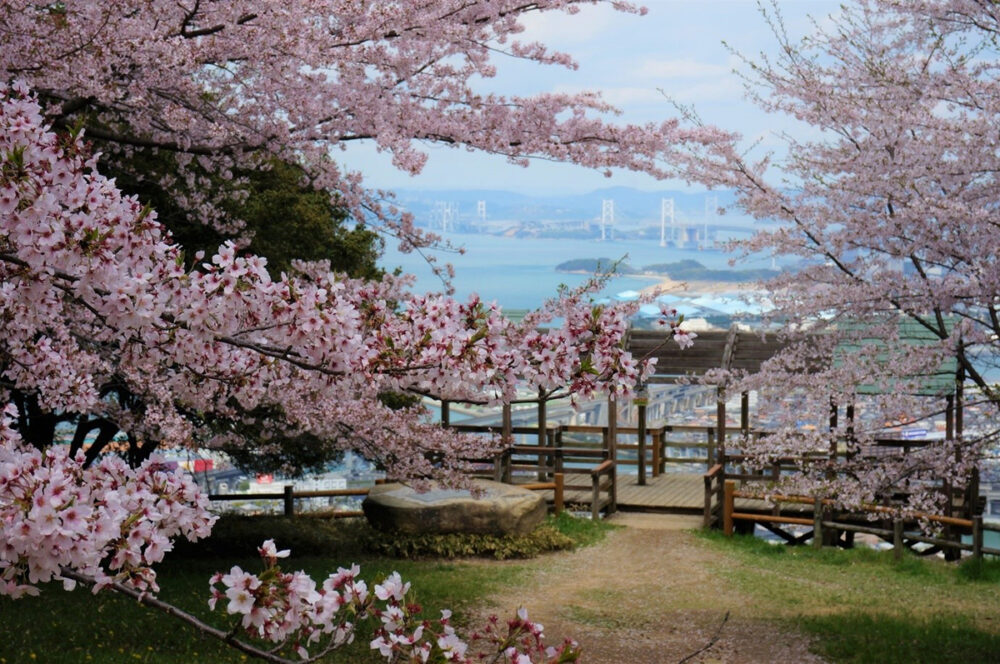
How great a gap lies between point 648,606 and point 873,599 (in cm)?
253

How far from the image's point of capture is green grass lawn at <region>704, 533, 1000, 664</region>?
955cm

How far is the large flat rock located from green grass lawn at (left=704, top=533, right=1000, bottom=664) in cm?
280

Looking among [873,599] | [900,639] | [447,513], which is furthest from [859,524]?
[447,513]

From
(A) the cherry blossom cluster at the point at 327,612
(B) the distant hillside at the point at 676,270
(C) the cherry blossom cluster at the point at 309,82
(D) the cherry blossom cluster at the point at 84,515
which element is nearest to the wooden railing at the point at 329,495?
(B) the distant hillside at the point at 676,270

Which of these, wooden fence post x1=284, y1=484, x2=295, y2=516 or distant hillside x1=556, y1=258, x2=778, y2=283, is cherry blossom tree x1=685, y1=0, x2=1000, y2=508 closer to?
distant hillside x1=556, y1=258, x2=778, y2=283

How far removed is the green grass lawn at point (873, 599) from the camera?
9.55 meters

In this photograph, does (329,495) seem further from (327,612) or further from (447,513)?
(327,612)

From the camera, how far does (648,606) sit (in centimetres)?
1153

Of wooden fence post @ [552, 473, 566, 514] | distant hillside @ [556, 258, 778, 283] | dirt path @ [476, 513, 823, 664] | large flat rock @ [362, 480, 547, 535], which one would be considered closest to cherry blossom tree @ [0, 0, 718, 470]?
distant hillside @ [556, 258, 778, 283]

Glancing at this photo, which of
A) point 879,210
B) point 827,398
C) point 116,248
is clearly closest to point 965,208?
point 879,210

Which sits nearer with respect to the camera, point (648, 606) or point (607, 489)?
point (648, 606)

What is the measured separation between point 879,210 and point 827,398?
177cm

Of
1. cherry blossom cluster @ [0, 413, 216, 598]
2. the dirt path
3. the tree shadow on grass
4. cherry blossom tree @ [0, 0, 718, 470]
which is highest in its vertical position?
cherry blossom tree @ [0, 0, 718, 470]

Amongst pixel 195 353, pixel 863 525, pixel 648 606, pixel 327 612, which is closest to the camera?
pixel 327 612
